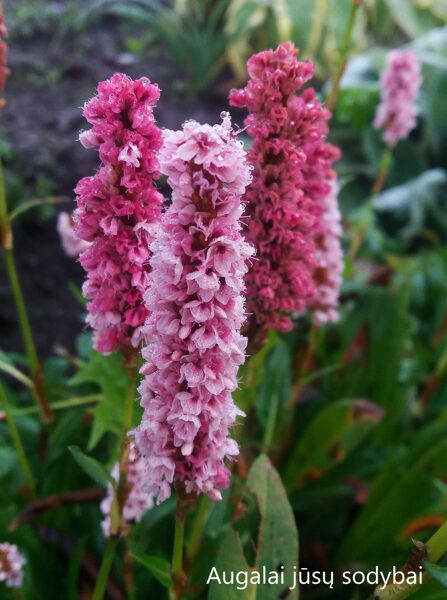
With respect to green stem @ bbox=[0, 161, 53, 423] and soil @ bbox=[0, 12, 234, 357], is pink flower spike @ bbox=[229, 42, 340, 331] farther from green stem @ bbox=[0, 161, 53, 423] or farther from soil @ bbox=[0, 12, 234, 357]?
soil @ bbox=[0, 12, 234, 357]

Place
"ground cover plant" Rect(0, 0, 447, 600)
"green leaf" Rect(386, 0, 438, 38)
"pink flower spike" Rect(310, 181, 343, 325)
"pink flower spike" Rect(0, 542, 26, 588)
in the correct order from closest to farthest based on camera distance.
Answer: "ground cover plant" Rect(0, 0, 447, 600) → "pink flower spike" Rect(0, 542, 26, 588) → "pink flower spike" Rect(310, 181, 343, 325) → "green leaf" Rect(386, 0, 438, 38)

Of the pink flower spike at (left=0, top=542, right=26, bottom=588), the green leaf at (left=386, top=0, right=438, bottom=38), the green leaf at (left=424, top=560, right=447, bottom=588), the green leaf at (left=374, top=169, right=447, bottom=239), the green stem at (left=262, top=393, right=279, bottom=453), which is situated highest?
the green leaf at (left=386, top=0, right=438, bottom=38)

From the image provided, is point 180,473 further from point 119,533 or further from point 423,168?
point 423,168

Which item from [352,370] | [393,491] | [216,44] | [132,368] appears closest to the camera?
[132,368]

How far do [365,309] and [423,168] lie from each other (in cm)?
235

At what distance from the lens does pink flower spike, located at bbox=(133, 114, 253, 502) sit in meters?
0.72

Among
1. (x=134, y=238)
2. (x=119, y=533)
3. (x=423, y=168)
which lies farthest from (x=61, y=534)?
(x=423, y=168)

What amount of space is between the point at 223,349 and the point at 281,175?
371 millimetres

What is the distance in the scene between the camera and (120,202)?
88 centimetres

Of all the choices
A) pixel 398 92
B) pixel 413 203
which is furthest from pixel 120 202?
pixel 413 203

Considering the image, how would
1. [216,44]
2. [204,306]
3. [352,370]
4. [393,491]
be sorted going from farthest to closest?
[216,44], [352,370], [393,491], [204,306]

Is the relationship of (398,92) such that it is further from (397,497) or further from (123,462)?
(123,462)

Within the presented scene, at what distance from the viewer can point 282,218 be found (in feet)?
3.54

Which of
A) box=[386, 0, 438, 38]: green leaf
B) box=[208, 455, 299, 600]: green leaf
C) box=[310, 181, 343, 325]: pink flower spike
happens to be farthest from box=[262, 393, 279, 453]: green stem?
box=[386, 0, 438, 38]: green leaf
